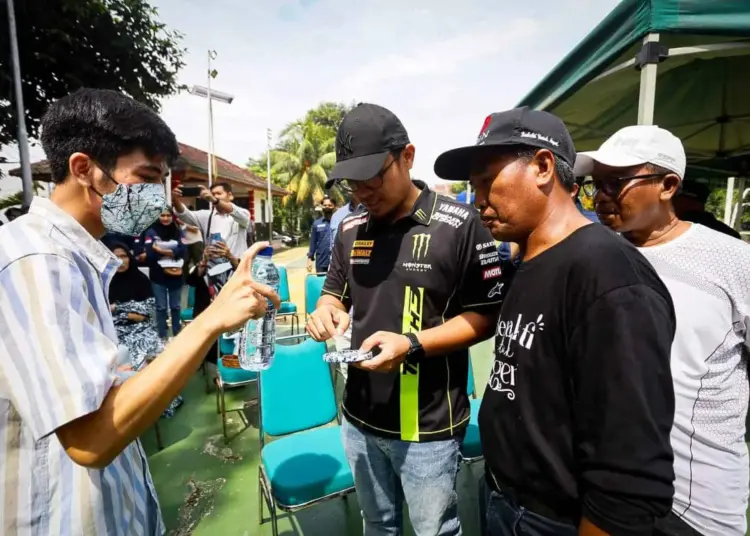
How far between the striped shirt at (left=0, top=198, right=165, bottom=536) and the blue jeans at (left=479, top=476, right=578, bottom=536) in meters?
1.02

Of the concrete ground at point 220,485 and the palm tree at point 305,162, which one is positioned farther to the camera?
the palm tree at point 305,162

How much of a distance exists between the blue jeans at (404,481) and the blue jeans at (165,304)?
4020 millimetres

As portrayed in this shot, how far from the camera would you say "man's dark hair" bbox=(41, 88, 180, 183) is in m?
0.97

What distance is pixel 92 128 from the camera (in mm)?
978

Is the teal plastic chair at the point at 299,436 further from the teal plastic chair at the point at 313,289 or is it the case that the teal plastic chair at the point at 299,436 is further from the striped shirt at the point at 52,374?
the teal plastic chair at the point at 313,289

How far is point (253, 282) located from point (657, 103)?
5.05 metres

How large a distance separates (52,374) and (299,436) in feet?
5.79

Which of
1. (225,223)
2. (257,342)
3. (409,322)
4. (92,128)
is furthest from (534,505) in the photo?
(225,223)

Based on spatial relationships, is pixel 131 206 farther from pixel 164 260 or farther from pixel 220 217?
pixel 164 260

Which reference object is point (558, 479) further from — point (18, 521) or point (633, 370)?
point (18, 521)

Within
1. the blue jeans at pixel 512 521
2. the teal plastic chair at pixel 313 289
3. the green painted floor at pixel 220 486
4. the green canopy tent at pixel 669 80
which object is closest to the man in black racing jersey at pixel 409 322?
the blue jeans at pixel 512 521

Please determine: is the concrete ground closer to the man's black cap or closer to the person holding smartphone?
the person holding smartphone

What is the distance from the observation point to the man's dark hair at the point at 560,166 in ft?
3.35

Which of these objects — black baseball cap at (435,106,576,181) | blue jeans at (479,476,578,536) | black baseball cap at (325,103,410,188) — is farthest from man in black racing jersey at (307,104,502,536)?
black baseball cap at (435,106,576,181)
